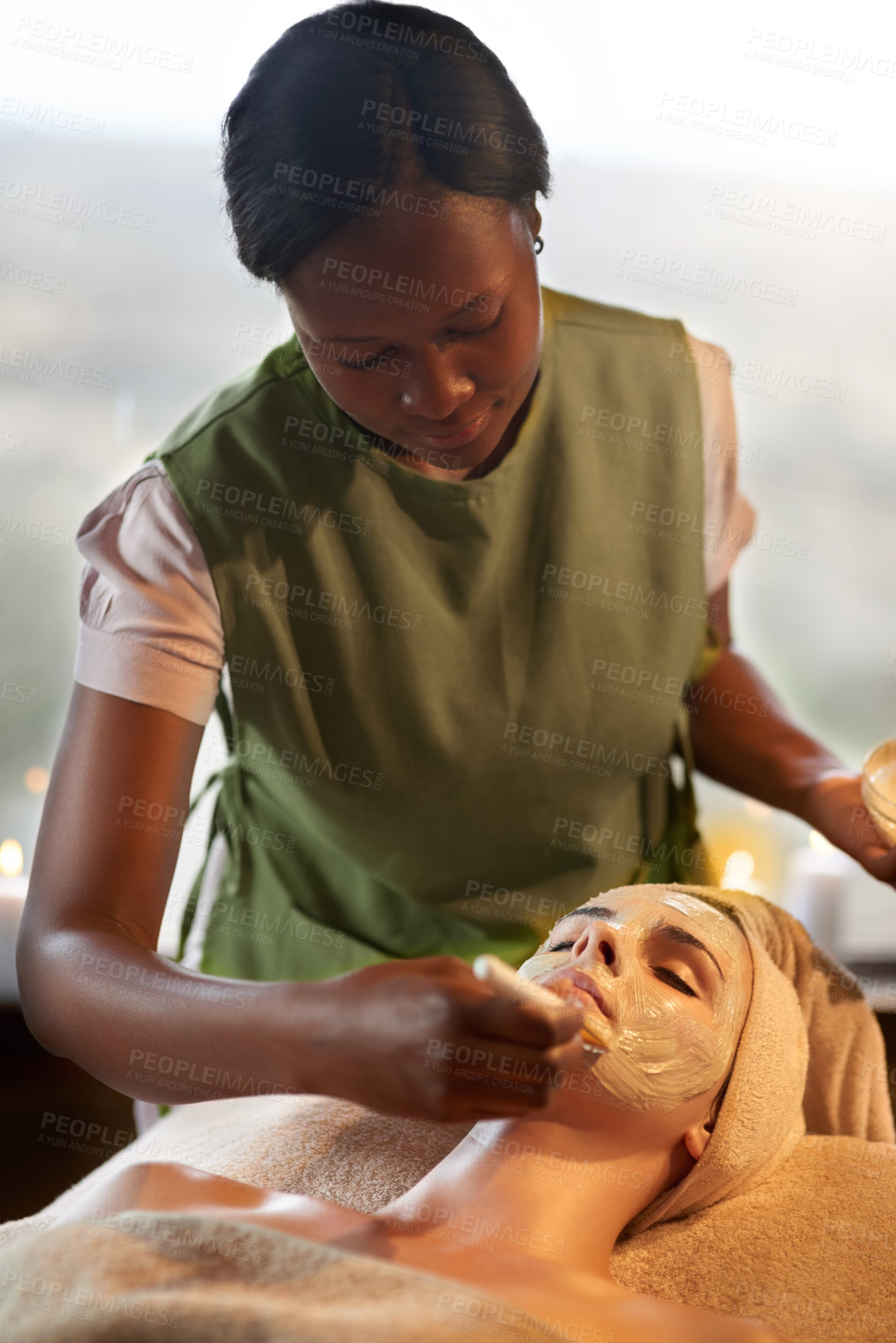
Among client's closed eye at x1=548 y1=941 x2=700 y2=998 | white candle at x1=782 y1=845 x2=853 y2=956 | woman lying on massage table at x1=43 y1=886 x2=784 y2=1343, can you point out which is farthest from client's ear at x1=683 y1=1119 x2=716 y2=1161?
white candle at x1=782 y1=845 x2=853 y2=956

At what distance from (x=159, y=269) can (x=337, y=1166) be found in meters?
1.34

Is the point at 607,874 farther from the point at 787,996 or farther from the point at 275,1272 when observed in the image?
the point at 275,1272

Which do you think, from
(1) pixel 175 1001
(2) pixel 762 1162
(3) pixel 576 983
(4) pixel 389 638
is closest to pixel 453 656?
(4) pixel 389 638

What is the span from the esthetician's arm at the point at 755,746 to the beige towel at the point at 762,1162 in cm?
14

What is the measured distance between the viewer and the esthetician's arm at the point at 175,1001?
0.73m

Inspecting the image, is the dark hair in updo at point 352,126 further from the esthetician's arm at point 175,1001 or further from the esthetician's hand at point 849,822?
the esthetician's hand at point 849,822

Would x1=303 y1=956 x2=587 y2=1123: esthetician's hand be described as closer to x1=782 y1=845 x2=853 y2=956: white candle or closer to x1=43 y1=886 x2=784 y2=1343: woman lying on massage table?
x1=43 y1=886 x2=784 y2=1343: woman lying on massage table

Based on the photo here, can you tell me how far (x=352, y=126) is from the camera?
878mm

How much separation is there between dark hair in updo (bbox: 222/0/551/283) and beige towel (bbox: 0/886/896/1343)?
75 centimetres

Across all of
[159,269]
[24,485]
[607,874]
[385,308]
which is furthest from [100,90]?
[607,874]

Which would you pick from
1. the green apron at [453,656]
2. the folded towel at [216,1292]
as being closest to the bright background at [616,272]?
the green apron at [453,656]

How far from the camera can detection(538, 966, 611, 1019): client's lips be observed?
3.34 feet

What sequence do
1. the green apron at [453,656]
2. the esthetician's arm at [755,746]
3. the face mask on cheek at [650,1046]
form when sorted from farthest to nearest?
1. the esthetician's arm at [755,746]
2. the green apron at [453,656]
3. the face mask on cheek at [650,1046]

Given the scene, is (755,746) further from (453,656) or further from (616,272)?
(616,272)
